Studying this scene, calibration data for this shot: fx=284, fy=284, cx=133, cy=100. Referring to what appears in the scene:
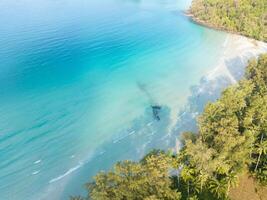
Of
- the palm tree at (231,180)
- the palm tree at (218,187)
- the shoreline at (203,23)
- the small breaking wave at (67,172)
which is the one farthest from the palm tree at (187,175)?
the shoreline at (203,23)

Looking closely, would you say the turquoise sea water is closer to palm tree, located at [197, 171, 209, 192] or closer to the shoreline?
the shoreline

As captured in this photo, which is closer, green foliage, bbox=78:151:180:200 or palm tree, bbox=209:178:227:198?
green foliage, bbox=78:151:180:200

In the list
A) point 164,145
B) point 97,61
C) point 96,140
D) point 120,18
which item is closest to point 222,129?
point 164,145

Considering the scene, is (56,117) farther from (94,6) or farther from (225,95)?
(94,6)

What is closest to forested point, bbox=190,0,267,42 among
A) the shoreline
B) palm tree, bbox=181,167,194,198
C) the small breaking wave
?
the shoreline

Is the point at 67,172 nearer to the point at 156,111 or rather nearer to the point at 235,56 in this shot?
the point at 156,111

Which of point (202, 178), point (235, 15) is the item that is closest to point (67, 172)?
point (202, 178)

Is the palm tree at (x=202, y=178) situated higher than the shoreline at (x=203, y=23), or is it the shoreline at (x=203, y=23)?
the shoreline at (x=203, y=23)

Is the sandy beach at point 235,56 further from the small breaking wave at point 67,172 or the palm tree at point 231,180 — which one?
the small breaking wave at point 67,172
